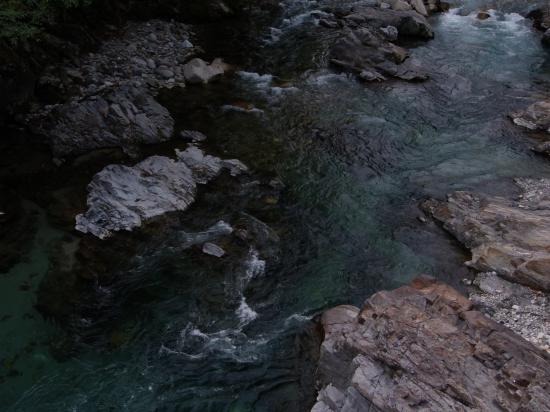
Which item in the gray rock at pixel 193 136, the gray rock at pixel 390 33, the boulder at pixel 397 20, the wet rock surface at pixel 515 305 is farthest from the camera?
the boulder at pixel 397 20

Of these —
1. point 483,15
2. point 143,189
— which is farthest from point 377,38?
point 143,189

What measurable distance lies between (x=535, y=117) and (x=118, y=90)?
42.4 feet

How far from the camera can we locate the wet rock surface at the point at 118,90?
13438mm

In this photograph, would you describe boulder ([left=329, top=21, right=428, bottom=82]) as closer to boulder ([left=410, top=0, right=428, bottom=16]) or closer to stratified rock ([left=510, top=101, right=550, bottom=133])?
stratified rock ([left=510, top=101, right=550, bottom=133])

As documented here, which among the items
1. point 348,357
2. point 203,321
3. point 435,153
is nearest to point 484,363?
point 348,357

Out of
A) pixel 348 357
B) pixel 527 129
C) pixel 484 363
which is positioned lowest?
pixel 527 129

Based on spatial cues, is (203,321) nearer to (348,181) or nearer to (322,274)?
(322,274)

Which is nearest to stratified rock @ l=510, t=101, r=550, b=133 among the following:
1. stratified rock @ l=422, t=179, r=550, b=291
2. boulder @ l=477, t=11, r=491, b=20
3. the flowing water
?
the flowing water

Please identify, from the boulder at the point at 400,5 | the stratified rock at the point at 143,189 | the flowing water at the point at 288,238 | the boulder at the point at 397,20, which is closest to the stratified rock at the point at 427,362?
the flowing water at the point at 288,238

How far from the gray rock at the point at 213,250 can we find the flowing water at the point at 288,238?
30cm

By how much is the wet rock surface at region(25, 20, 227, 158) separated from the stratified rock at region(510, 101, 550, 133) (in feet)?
33.0

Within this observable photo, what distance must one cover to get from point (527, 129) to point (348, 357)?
37.2 ft

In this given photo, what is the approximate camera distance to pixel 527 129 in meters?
15.3

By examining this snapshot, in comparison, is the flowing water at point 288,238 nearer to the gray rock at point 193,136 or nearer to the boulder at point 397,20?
the gray rock at point 193,136
